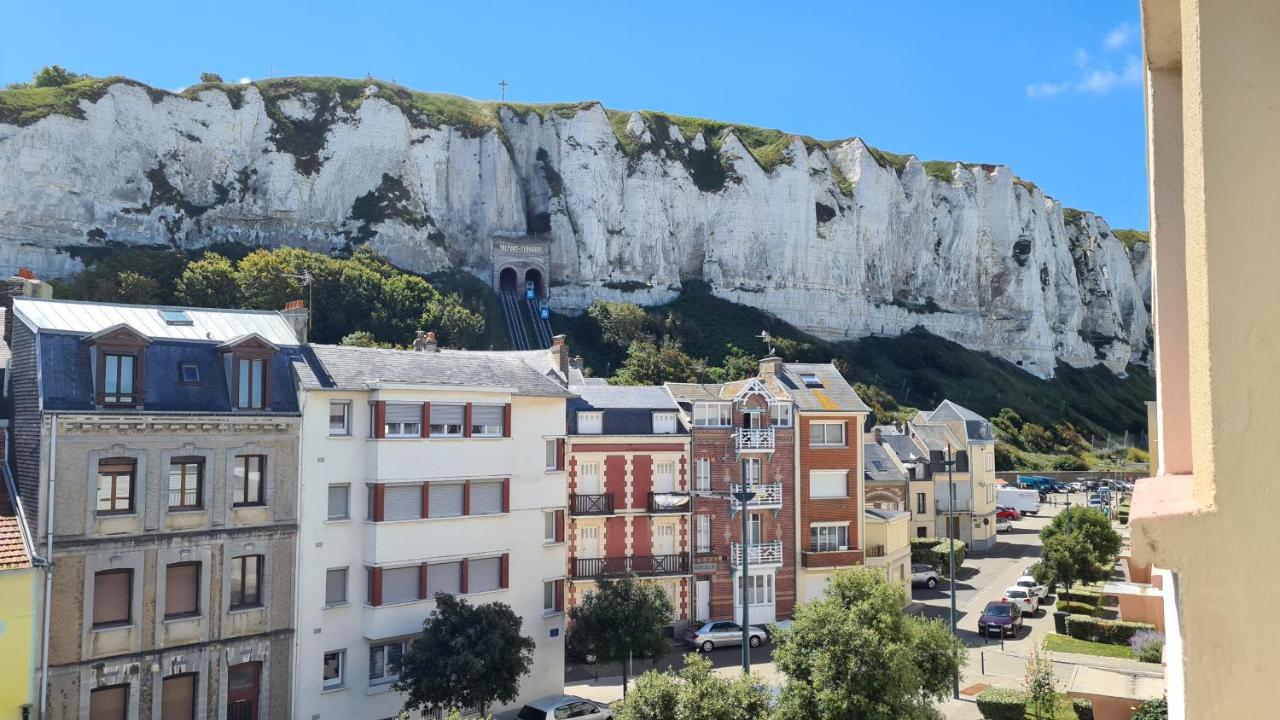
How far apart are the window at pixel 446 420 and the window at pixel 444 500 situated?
156 centimetres

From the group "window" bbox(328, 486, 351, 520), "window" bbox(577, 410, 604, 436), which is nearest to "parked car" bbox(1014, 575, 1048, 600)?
"window" bbox(577, 410, 604, 436)

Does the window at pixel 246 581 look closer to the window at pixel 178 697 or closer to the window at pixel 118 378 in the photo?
the window at pixel 178 697

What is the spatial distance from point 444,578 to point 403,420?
16.2 feet

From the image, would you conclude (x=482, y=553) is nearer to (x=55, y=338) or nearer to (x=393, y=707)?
(x=393, y=707)

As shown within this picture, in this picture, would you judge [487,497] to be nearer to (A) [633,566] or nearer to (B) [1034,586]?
(A) [633,566]

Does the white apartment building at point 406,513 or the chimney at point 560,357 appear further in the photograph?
the chimney at point 560,357

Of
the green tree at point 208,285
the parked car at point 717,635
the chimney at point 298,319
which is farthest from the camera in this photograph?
the green tree at point 208,285

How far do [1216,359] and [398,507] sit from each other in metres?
26.1

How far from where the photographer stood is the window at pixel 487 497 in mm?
27984

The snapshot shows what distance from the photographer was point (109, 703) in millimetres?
21484

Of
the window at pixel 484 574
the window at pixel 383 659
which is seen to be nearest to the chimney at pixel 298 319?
the window at pixel 484 574

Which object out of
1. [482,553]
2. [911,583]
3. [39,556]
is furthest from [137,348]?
[911,583]

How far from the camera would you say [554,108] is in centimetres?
10812

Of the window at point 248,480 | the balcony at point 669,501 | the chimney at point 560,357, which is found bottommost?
the balcony at point 669,501
